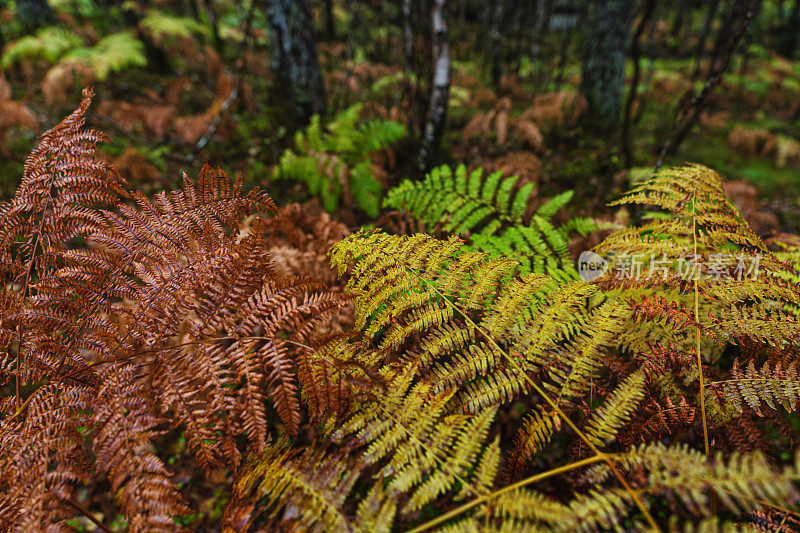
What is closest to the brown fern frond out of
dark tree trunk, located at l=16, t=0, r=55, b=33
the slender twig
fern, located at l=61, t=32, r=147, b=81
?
the slender twig

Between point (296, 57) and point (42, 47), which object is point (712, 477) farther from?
point (42, 47)

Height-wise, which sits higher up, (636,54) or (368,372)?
(636,54)

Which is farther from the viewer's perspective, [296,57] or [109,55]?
[109,55]

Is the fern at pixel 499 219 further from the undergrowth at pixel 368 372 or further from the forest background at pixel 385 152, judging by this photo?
the undergrowth at pixel 368 372

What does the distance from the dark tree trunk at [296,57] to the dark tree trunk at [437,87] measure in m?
1.88

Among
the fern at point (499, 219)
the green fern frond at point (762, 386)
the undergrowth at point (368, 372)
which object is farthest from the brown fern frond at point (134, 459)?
the green fern frond at point (762, 386)

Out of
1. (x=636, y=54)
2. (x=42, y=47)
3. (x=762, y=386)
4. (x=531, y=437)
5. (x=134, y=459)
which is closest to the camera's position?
(x=134, y=459)

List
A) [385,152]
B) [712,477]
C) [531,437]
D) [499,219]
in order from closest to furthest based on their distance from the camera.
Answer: [712,477] < [531,437] < [499,219] < [385,152]

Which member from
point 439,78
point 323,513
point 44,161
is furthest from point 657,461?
point 439,78

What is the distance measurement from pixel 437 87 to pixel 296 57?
2.13 metres

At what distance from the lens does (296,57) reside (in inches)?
172

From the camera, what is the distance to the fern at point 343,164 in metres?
3.22

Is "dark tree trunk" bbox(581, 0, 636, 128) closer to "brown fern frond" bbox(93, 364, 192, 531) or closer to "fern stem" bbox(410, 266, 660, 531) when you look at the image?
"fern stem" bbox(410, 266, 660, 531)

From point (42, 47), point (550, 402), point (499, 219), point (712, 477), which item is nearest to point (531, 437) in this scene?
point (550, 402)
